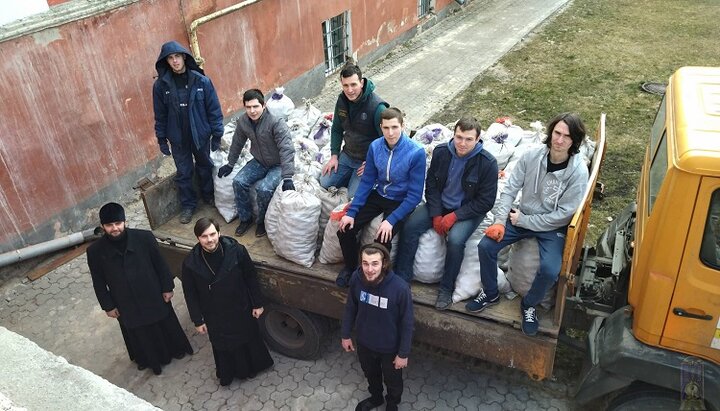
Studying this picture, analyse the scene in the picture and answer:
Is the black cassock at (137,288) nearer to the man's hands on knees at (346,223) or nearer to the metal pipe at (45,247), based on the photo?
the man's hands on knees at (346,223)

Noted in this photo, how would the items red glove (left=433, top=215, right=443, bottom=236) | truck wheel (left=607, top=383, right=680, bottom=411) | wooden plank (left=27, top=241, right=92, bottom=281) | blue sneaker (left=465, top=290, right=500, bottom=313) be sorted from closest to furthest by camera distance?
truck wheel (left=607, top=383, right=680, bottom=411)
blue sneaker (left=465, top=290, right=500, bottom=313)
red glove (left=433, top=215, right=443, bottom=236)
wooden plank (left=27, top=241, right=92, bottom=281)

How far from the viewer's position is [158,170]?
762 cm

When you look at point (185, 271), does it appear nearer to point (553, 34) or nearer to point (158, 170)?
point (158, 170)

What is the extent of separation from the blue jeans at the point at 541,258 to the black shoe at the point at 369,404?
50.2 inches

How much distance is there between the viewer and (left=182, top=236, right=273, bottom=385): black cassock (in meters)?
4.07

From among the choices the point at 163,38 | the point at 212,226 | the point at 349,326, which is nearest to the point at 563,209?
the point at 349,326

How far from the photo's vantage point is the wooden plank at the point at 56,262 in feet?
20.4

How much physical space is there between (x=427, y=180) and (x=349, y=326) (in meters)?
1.21

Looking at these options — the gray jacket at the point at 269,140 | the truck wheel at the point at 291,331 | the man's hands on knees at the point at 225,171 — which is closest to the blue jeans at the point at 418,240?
the truck wheel at the point at 291,331

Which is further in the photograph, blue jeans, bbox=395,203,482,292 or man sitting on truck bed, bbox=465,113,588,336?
blue jeans, bbox=395,203,482,292

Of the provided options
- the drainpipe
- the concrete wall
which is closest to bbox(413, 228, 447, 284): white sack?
the concrete wall

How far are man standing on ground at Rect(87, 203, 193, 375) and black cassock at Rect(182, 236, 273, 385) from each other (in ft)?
A: 1.34

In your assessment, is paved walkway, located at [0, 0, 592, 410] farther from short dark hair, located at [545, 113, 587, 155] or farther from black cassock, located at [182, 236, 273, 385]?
short dark hair, located at [545, 113, 587, 155]

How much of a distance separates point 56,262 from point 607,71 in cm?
1011
